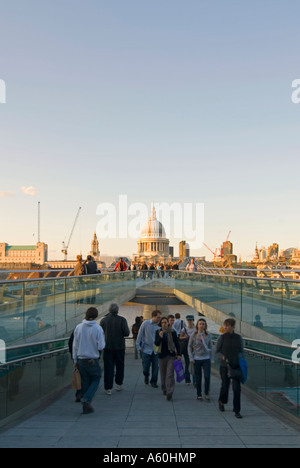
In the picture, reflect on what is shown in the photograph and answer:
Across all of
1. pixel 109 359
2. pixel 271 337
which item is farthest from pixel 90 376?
pixel 271 337

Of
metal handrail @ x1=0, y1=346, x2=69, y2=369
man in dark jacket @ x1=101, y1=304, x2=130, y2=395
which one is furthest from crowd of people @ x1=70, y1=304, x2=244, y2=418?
metal handrail @ x1=0, y1=346, x2=69, y2=369

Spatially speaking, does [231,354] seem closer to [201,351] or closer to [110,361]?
[201,351]

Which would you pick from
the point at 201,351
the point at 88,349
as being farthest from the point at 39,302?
the point at 201,351

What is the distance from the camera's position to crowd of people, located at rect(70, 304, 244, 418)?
952 cm

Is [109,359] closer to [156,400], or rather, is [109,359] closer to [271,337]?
[156,400]

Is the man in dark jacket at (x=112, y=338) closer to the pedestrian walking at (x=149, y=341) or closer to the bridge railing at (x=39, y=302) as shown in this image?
the pedestrian walking at (x=149, y=341)

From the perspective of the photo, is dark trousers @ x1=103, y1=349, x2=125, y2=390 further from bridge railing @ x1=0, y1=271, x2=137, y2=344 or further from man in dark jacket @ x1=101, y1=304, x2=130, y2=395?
bridge railing @ x1=0, y1=271, x2=137, y2=344

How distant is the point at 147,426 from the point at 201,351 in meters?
2.98

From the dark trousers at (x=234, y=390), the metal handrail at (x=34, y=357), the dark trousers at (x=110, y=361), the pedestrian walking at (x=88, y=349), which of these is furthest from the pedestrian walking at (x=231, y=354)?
the metal handrail at (x=34, y=357)

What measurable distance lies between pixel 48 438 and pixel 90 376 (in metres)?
2.39

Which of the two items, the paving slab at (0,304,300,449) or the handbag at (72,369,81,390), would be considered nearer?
the paving slab at (0,304,300,449)

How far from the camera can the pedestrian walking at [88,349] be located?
31.2ft
